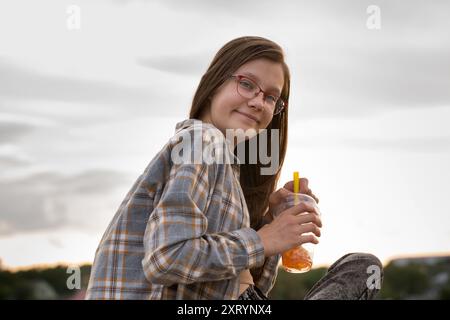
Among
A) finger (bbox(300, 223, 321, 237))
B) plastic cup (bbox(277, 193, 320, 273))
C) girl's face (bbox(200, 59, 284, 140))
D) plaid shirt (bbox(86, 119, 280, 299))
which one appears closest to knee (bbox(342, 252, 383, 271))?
plastic cup (bbox(277, 193, 320, 273))

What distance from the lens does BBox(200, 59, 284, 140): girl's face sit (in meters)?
2.87

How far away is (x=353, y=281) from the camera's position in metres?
2.76

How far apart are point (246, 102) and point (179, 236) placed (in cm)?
87

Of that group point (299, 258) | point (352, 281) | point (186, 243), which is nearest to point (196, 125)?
point (186, 243)

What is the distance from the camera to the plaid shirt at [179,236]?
2.23 meters

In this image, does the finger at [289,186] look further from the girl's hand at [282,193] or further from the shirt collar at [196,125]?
the shirt collar at [196,125]

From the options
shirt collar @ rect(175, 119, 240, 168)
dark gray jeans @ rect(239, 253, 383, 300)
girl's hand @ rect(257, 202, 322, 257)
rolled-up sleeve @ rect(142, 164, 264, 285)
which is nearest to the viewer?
rolled-up sleeve @ rect(142, 164, 264, 285)

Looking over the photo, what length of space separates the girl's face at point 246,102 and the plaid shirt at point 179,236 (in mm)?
294

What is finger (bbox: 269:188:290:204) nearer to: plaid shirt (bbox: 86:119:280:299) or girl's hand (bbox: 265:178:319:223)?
girl's hand (bbox: 265:178:319:223)

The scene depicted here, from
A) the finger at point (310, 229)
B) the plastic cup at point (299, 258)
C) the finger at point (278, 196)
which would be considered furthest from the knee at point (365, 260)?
the finger at point (278, 196)

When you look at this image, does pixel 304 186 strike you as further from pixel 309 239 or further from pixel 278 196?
pixel 309 239

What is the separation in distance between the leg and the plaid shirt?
46 cm
